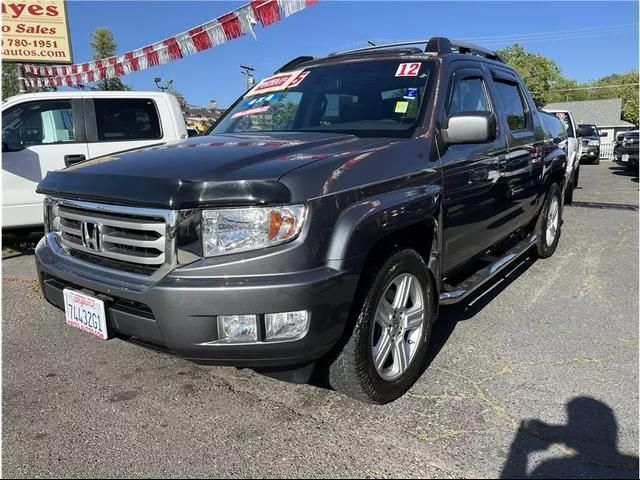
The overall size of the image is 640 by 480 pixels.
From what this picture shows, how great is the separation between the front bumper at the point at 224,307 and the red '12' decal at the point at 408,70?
5.54 feet

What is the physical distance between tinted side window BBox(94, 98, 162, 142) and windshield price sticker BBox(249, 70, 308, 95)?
341cm

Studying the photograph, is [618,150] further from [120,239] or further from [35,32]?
[120,239]

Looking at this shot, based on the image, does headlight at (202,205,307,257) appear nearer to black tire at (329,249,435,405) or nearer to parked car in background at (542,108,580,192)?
black tire at (329,249,435,405)

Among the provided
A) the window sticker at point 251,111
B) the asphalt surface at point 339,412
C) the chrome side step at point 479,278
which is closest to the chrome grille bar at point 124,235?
the asphalt surface at point 339,412

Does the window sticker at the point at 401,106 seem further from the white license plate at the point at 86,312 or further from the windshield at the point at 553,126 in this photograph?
the windshield at the point at 553,126

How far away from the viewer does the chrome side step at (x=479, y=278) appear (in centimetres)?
332

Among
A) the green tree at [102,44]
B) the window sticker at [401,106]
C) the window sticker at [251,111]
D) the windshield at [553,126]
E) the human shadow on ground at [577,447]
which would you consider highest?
the green tree at [102,44]

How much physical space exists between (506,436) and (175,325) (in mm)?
1679

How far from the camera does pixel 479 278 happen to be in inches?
148

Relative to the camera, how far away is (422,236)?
3.00m

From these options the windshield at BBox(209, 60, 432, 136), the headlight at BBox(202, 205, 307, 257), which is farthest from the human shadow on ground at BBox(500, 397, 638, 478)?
the windshield at BBox(209, 60, 432, 136)

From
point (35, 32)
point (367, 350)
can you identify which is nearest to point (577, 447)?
point (367, 350)

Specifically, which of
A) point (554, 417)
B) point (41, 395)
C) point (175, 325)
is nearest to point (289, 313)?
point (175, 325)

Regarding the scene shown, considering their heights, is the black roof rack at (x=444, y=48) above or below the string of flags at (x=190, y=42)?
below
